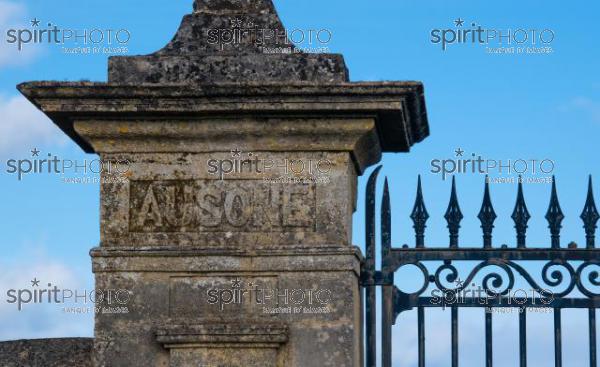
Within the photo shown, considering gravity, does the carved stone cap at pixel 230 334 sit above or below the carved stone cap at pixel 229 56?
below

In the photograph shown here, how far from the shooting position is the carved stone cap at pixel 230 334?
5.05m

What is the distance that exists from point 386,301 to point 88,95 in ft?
6.23

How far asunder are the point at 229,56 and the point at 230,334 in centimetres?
140

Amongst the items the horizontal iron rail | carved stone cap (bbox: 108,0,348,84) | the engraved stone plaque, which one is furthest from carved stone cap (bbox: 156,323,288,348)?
carved stone cap (bbox: 108,0,348,84)

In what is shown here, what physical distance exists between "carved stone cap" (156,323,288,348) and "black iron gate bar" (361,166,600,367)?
2.28 feet

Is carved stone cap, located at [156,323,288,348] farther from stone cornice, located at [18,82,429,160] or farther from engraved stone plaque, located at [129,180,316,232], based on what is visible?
stone cornice, located at [18,82,429,160]

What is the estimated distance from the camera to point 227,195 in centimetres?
525

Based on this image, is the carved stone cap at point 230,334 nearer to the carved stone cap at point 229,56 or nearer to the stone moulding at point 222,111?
the stone moulding at point 222,111

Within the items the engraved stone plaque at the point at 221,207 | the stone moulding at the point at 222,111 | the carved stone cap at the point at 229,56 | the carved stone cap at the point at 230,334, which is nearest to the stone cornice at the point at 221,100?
the stone moulding at the point at 222,111

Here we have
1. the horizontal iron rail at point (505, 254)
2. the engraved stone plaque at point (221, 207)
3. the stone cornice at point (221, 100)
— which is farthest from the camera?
the horizontal iron rail at point (505, 254)

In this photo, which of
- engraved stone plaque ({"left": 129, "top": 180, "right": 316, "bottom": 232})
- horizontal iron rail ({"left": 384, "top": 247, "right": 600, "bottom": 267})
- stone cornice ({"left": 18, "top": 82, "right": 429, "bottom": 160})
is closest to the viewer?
stone cornice ({"left": 18, "top": 82, "right": 429, "bottom": 160})

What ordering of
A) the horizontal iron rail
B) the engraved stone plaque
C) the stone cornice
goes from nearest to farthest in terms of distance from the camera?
1. the stone cornice
2. the engraved stone plaque
3. the horizontal iron rail

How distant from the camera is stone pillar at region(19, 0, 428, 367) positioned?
5.08 meters

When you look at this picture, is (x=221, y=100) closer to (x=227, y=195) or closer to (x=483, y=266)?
(x=227, y=195)
